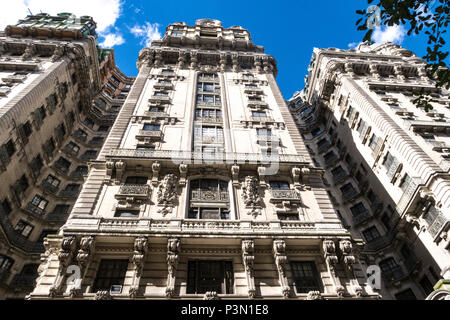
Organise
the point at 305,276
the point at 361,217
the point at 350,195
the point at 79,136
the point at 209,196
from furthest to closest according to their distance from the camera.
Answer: the point at 79,136, the point at 350,195, the point at 361,217, the point at 209,196, the point at 305,276

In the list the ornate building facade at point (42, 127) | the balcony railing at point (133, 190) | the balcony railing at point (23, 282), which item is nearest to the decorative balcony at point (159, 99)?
the ornate building facade at point (42, 127)

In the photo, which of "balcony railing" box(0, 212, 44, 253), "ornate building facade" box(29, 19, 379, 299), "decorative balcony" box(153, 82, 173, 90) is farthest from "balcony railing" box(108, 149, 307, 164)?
"decorative balcony" box(153, 82, 173, 90)

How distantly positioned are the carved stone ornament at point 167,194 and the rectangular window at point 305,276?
8584 mm

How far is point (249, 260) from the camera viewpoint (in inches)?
634

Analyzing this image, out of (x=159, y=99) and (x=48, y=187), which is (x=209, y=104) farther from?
(x=48, y=187)

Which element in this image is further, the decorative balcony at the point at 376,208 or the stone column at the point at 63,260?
the decorative balcony at the point at 376,208

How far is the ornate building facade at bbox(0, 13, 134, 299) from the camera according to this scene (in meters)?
25.1

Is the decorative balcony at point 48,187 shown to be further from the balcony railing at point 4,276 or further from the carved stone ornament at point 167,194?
the carved stone ornament at point 167,194

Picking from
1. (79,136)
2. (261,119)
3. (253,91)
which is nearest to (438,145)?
(261,119)

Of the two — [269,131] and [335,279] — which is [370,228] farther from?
[335,279]

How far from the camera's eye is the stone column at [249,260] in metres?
15.4

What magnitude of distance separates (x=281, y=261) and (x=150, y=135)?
15.6 metres

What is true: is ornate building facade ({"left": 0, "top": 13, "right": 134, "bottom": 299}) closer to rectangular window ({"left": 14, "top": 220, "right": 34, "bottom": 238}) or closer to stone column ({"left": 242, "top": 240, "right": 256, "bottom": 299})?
rectangular window ({"left": 14, "top": 220, "right": 34, "bottom": 238})
